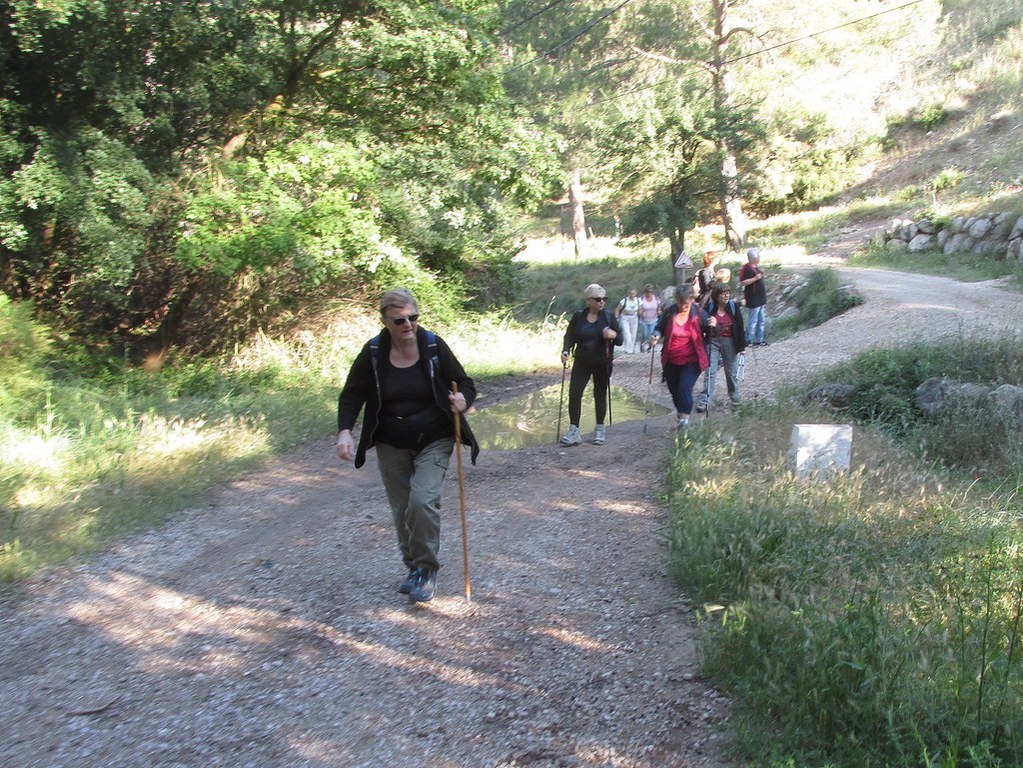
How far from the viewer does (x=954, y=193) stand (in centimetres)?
3008

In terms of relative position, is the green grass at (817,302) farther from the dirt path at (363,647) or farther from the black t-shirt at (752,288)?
the dirt path at (363,647)

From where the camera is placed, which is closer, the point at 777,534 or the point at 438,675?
the point at 438,675

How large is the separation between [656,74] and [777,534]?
3107 centimetres

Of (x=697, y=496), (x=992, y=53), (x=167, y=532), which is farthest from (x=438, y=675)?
(x=992, y=53)

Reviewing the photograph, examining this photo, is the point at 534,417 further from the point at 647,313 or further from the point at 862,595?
the point at 862,595

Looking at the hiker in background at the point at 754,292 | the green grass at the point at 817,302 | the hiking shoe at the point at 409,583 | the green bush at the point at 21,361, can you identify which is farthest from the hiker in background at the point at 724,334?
the green grass at the point at 817,302

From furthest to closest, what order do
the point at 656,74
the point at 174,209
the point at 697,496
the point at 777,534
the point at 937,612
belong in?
the point at 656,74, the point at 174,209, the point at 697,496, the point at 777,534, the point at 937,612

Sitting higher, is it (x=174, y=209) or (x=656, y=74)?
(x=656, y=74)

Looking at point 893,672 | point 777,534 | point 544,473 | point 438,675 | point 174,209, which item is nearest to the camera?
point 893,672

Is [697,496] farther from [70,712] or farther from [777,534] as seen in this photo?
[70,712]

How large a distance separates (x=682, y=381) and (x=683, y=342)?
0.45m

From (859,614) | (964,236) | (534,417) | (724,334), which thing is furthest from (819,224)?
(859,614)

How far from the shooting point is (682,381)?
31.8 ft

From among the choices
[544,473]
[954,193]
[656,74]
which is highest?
[656,74]
